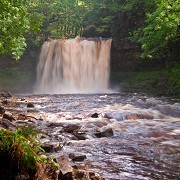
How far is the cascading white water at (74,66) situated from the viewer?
112 ft

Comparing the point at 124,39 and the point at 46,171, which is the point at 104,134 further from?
the point at 124,39

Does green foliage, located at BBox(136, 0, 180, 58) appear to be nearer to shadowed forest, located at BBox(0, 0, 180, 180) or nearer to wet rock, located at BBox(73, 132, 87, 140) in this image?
shadowed forest, located at BBox(0, 0, 180, 180)

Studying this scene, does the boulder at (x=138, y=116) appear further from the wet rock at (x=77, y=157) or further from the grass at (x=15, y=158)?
the grass at (x=15, y=158)

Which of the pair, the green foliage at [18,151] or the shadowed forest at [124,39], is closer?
the green foliage at [18,151]

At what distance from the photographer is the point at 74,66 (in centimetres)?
3572

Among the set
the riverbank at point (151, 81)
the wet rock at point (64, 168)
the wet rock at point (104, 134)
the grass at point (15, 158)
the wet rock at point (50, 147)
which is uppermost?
the grass at point (15, 158)

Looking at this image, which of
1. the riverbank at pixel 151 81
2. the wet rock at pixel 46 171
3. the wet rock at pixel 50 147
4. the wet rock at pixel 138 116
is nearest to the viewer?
the wet rock at pixel 46 171

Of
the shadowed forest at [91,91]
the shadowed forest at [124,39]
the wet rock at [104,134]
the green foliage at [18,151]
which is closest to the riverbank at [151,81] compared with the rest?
the shadowed forest at [124,39]

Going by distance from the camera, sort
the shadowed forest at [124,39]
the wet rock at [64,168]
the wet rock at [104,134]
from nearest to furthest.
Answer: the wet rock at [64,168] → the wet rock at [104,134] → the shadowed forest at [124,39]

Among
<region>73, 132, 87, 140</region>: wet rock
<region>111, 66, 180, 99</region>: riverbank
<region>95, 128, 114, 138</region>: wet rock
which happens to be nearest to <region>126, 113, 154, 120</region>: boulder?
<region>95, 128, 114, 138</region>: wet rock

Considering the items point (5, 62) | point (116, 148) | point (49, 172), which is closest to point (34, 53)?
point (5, 62)

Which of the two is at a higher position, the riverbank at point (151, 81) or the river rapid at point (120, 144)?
the river rapid at point (120, 144)

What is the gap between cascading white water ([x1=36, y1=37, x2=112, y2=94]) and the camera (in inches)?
→ 1346

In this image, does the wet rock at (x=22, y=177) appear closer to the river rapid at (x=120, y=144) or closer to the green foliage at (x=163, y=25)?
the river rapid at (x=120, y=144)
